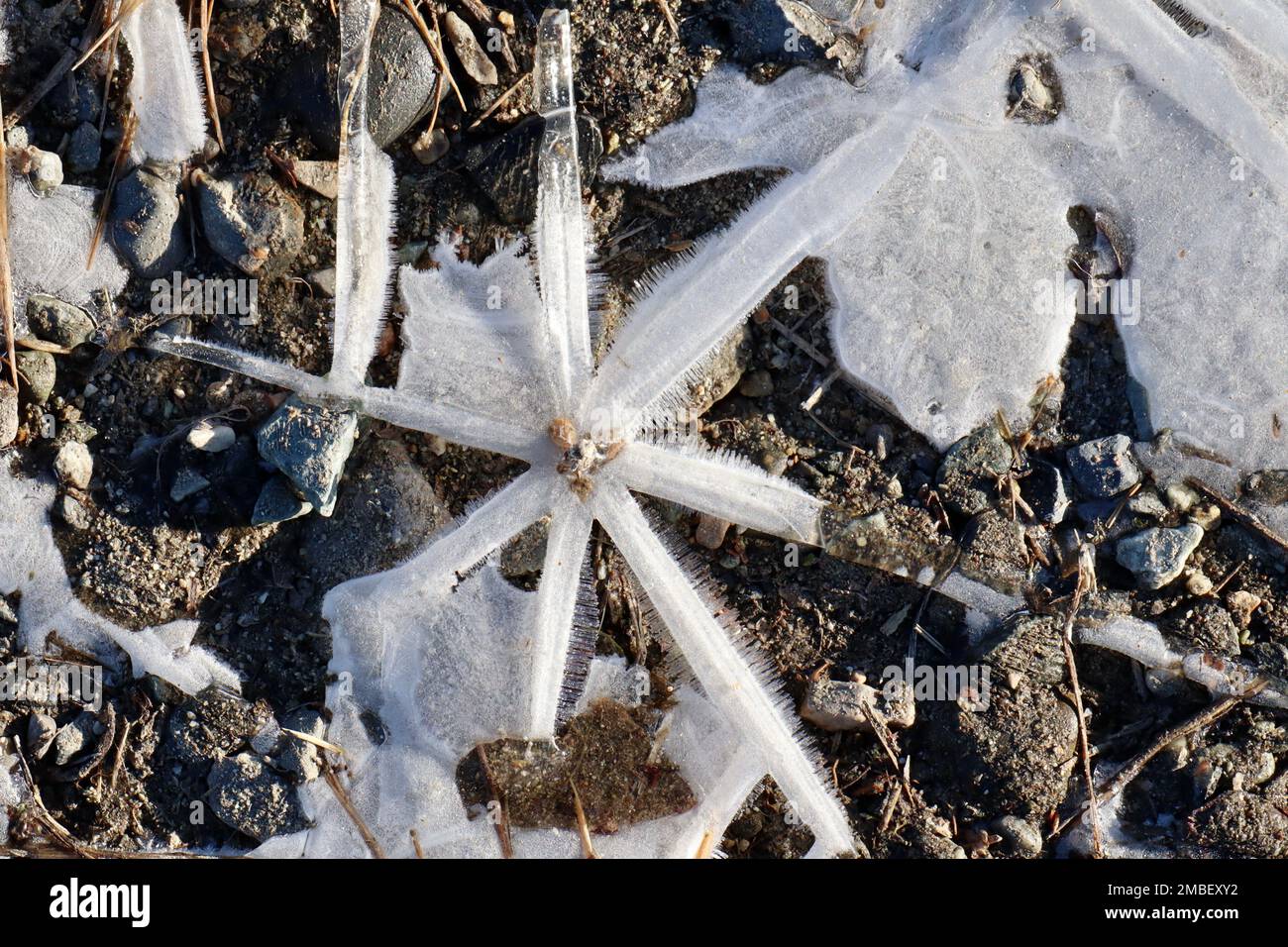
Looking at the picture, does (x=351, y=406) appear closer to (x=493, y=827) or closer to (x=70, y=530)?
(x=70, y=530)

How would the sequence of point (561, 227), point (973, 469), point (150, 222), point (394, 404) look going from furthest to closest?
point (973, 469), point (150, 222), point (394, 404), point (561, 227)

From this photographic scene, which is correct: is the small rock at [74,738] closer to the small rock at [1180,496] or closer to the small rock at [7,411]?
the small rock at [7,411]

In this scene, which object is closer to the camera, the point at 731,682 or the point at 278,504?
the point at 731,682

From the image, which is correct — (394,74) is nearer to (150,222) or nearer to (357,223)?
(357,223)

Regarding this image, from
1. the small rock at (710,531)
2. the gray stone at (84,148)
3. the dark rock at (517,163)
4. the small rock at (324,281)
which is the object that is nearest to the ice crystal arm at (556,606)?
the small rock at (710,531)

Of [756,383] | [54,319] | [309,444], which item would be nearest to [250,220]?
[54,319]

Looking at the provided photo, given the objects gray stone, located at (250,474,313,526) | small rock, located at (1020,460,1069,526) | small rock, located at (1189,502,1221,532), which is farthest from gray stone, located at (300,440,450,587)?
small rock, located at (1189,502,1221,532)
